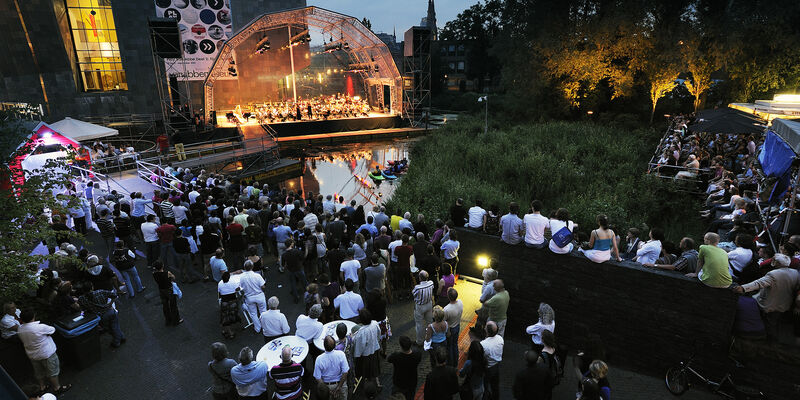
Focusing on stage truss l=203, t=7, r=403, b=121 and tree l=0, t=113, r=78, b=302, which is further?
stage truss l=203, t=7, r=403, b=121

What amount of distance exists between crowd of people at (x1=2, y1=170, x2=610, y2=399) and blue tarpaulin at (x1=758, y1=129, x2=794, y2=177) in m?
7.35

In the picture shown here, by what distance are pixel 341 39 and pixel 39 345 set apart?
26486 millimetres

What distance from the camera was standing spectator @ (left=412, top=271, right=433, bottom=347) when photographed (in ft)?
20.1

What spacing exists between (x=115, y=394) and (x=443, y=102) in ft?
148

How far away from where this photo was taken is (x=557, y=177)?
15.5 m

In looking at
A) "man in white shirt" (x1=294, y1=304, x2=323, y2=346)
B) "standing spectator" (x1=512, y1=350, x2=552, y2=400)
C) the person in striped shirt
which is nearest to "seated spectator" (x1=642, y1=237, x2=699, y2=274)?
"standing spectator" (x1=512, y1=350, x2=552, y2=400)

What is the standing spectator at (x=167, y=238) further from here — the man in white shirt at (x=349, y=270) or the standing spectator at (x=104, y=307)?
the man in white shirt at (x=349, y=270)

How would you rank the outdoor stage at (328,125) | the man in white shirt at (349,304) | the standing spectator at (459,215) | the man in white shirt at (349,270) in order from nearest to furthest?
the man in white shirt at (349,304) < the man in white shirt at (349,270) < the standing spectator at (459,215) < the outdoor stage at (328,125)

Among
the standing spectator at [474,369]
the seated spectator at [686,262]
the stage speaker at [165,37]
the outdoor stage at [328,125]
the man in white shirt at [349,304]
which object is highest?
the stage speaker at [165,37]

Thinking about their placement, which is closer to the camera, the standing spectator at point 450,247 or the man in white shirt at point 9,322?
the man in white shirt at point 9,322

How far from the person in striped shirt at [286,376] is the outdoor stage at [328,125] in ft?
76.1

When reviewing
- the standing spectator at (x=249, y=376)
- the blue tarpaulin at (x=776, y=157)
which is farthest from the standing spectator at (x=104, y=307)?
the blue tarpaulin at (x=776, y=157)

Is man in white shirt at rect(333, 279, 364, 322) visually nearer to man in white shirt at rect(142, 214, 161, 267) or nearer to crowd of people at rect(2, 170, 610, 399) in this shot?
crowd of people at rect(2, 170, 610, 399)

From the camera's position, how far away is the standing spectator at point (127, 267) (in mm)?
7586
